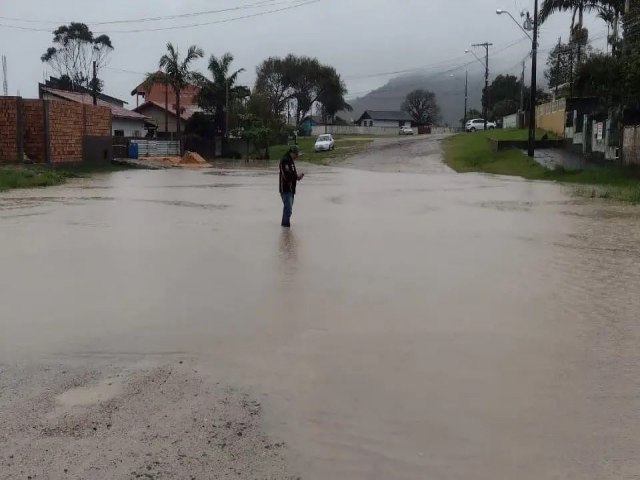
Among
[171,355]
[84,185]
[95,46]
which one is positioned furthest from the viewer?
[95,46]

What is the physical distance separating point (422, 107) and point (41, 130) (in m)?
101

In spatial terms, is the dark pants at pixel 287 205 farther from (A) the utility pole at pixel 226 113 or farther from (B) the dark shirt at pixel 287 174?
(A) the utility pole at pixel 226 113

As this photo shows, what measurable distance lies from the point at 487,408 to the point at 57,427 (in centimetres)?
279

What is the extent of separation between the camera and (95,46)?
75.0m

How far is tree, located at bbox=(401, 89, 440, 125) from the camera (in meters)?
127

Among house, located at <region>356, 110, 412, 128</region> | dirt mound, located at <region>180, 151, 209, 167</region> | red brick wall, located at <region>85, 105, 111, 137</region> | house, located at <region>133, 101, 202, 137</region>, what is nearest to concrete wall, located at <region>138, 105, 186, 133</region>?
house, located at <region>133, 101, 202, 137</region>

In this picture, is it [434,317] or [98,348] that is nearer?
[98,348]

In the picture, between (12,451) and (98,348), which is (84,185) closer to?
(98,348)

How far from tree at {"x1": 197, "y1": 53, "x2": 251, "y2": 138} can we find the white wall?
4.97m

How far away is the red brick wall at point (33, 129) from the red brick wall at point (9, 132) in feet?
2.46

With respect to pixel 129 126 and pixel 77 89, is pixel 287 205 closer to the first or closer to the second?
pixel 129 126

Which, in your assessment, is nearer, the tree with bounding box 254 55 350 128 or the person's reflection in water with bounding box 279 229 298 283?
the person's reflection in water with bounding box 279 229 298 283

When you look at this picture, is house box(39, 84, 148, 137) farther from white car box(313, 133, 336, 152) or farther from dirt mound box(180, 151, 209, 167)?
white car box(313, 133, 336, 152)

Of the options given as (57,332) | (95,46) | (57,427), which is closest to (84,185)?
(57,332)
